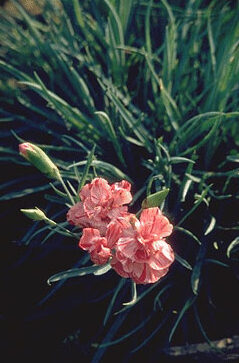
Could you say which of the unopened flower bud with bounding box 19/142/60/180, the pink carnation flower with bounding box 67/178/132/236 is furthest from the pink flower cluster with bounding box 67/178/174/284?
the unopened flower bud with bounding box 19/142/60/180

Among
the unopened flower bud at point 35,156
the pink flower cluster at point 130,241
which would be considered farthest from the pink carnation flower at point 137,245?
the unopened flower bud at point 35,156

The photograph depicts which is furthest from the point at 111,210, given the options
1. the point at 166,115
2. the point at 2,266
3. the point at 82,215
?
the point at 2,266

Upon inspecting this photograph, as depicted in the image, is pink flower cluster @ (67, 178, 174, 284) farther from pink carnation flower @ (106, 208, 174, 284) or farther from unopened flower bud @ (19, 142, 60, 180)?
unopened flower bud @ (19, 142, 60, 180)

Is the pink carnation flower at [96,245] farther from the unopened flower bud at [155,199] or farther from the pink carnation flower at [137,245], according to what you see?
the unopened flower bud at [155,199]

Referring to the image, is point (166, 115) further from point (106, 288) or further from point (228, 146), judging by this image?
point (106, 288)

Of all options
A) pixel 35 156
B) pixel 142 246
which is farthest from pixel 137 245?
pixel 35 156

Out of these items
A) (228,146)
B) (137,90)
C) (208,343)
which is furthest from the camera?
(137,90)
